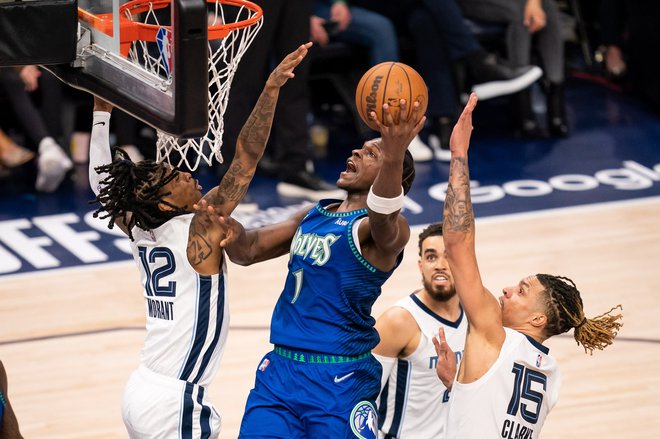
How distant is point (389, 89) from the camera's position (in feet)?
15.4

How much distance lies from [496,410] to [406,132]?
1.08 meters

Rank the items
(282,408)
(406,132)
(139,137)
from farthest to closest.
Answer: (139,137), (282,408), (406,132)

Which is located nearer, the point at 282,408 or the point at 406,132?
the point at 406,132

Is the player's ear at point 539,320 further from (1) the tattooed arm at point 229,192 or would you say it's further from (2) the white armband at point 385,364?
(1) the tattooed arm at point 229,192

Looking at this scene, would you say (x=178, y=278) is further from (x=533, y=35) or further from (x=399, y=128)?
(x=533, y=35)

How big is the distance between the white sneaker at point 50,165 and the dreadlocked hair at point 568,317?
573 cm

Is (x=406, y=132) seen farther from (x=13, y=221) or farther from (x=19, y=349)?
(x=13, y=221)

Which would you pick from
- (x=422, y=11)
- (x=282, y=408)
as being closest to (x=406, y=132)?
(x=282, y=408)

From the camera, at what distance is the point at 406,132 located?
4301 millimetres

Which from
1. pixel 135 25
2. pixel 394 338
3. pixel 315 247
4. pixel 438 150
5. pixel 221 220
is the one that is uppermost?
pixel 135 25

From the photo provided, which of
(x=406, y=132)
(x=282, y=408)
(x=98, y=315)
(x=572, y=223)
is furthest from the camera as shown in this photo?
(x=572, y=223)

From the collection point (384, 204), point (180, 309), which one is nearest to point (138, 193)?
point (180, 309)

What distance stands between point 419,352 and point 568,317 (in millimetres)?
964

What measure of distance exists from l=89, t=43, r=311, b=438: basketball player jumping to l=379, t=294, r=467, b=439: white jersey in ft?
3.26
